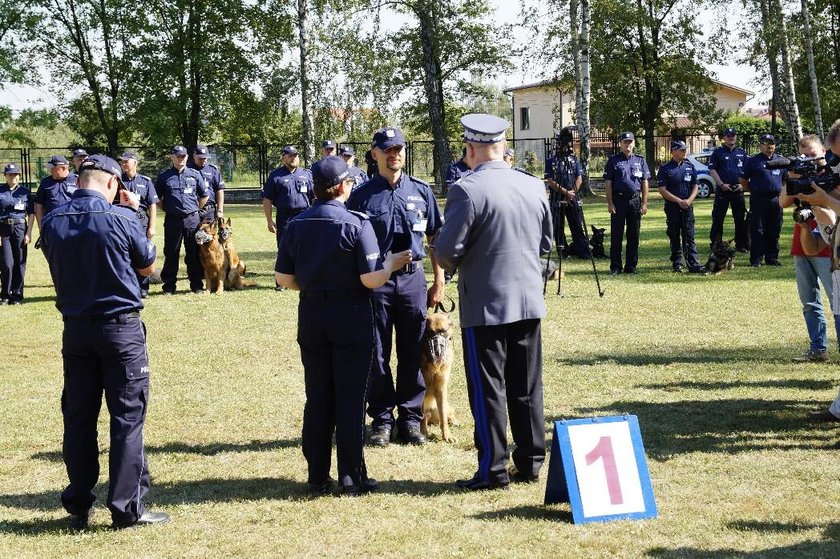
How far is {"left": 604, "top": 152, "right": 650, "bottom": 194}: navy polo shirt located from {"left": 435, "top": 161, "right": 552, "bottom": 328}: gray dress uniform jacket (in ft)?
32.2

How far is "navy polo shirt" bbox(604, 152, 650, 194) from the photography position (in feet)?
50.3

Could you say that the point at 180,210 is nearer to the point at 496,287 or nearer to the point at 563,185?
the point at 563,185

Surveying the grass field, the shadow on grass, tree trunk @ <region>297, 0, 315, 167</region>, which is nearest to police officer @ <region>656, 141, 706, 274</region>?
the grass field

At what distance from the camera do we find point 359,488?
594 centimetres

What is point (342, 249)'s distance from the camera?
225 inches

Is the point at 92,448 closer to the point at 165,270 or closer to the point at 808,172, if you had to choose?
the point at 808,172

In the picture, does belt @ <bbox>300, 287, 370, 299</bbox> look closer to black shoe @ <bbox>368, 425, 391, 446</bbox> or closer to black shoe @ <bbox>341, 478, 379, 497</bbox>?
black shoe @ <bbox>341, 478, 379, 497</bbox>

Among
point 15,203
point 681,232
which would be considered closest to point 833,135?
point 681,232

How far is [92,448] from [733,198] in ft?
44.3

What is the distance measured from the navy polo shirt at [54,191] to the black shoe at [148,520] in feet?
Answer: 30.1

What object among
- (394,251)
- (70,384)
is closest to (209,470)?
(70,384)

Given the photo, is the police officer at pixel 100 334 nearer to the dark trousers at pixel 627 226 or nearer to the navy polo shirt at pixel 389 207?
the navy polo shirt at pixel 389 207

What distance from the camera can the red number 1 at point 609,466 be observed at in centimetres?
525

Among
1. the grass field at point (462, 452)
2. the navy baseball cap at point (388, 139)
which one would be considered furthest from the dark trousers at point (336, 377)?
the navy baseball cap at point (388, 139)
